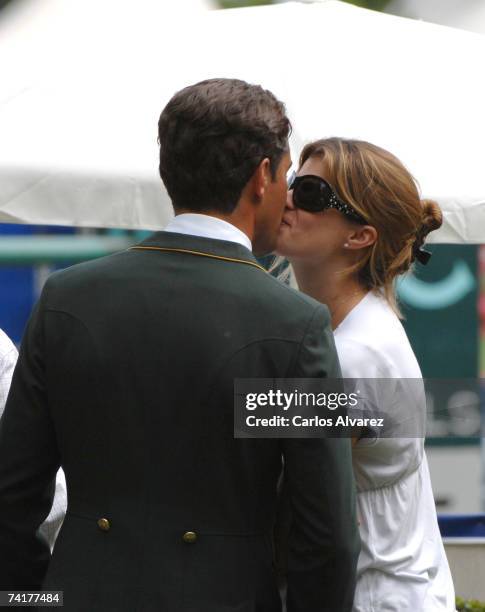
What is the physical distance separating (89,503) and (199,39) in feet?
8.20

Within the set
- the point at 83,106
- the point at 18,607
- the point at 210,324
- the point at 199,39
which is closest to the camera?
the point at 210,324

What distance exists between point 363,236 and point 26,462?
80 centimetres

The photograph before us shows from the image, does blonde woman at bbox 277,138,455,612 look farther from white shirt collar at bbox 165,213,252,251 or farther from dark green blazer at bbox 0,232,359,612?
white shirt collar at bbox 165,213,252,251

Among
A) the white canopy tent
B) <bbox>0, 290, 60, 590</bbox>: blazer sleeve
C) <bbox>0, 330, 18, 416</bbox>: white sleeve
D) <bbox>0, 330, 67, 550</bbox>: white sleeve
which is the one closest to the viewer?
<bbox>0, 290, 60, 590</bbox>: blazer sleeve

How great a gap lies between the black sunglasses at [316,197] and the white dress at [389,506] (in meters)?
0.23

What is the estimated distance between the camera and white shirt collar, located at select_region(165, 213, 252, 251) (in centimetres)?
168

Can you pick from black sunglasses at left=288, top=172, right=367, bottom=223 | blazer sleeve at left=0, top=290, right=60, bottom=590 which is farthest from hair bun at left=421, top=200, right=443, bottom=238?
blazer sleeve at left=0, top=290, right=60, bottom=590

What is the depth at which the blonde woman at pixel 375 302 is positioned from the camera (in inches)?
73.3

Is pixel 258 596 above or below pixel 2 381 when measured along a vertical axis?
below

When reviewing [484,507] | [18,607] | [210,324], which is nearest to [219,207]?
A: [210,324]

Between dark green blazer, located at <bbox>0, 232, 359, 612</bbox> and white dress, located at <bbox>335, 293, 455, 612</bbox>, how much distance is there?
0.17 m

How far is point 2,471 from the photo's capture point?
1712 mm

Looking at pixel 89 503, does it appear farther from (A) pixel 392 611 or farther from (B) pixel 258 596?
(A) pixel 392 611

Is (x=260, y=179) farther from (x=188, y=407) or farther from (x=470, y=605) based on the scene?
(x=470, y=605)
